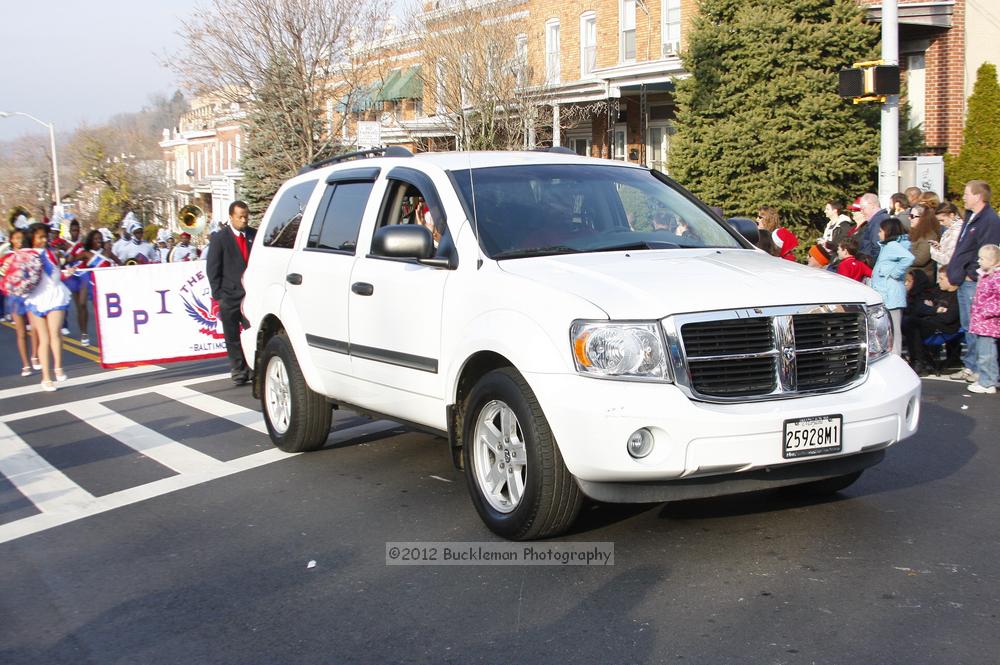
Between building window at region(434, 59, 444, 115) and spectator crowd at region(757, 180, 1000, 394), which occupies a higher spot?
building window at region(434, 59, 444, 115)

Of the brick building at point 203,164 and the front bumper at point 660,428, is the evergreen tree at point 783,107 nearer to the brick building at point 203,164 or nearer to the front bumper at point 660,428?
the front bumper at point 660,428

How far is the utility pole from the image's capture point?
49.9 ft

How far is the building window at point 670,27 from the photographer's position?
1201 inches

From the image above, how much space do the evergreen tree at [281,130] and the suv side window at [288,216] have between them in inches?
807

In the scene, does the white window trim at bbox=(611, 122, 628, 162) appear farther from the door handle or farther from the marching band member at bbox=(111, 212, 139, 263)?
the door handle

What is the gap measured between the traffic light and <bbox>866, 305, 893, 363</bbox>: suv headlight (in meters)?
10.5

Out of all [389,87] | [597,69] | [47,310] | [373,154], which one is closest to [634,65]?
[597,69]

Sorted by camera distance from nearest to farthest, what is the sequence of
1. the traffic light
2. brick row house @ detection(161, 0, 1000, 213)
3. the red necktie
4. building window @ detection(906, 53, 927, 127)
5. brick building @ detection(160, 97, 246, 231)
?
the red necktie → the traffic light → brick row house @ detection(161, 0, 1000, 213) → building window @ detection(906, 53, 927, 127) → brick building @ detection(160, 97, 246, 231)

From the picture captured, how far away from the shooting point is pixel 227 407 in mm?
10750

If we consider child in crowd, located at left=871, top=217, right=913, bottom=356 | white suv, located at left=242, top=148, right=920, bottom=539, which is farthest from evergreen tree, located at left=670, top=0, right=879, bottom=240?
white suv, located at left=242, top=148, right=920, bottom=539

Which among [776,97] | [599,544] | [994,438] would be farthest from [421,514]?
[776,97]

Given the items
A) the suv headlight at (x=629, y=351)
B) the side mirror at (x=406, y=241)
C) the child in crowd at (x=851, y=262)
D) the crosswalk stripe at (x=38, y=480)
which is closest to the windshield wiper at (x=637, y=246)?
the side mirror at (x=406, y=241)

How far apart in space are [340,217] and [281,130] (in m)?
23.4

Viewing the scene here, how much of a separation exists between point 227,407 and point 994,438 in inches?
271
